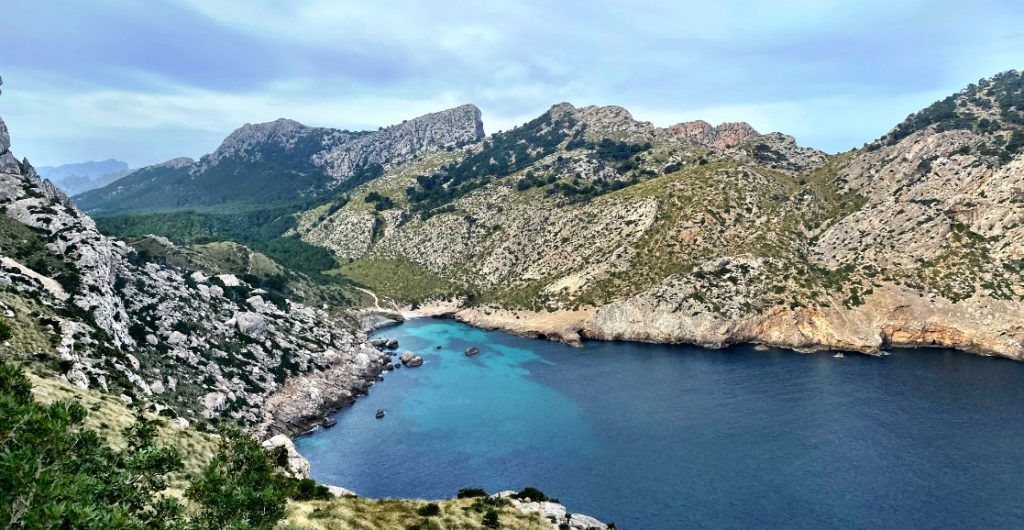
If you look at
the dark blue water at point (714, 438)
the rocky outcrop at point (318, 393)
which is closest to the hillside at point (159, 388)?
the rocky outcrop at point (318, 393)

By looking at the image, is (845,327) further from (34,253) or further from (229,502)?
(34,253)

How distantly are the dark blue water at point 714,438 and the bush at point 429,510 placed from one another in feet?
82.7

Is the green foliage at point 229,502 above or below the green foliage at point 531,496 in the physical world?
above

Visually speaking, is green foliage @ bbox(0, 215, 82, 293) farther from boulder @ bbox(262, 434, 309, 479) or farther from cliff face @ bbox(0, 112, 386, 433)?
boulder @ bbox(262, 434, 309, 479)

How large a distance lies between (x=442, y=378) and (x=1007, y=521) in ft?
349

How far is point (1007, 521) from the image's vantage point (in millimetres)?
69500

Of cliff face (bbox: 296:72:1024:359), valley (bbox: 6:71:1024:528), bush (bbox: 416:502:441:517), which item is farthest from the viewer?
cliff face (bbox: 296:72:1024:359)

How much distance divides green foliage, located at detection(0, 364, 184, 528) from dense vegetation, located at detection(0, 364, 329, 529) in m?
0.03

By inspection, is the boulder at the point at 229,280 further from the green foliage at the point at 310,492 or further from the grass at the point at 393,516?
the grass at the point at 393,516

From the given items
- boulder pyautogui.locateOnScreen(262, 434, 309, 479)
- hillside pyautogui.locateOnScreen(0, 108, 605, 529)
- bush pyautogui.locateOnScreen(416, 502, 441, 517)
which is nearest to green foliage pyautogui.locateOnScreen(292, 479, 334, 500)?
hillside pyautogui.locateOnScreen(0, 108, 605, 529)

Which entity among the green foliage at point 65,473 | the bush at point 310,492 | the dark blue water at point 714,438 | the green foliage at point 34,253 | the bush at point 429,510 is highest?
the green foliage at point 34,253

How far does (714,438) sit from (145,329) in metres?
101

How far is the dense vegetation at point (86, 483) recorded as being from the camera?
2164 cm

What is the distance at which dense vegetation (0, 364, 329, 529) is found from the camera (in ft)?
71.0
